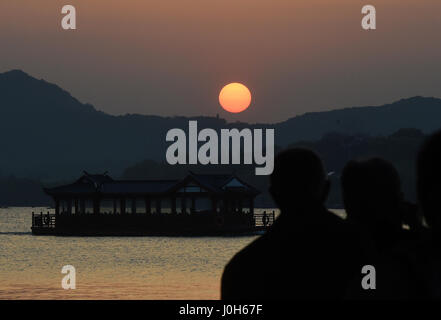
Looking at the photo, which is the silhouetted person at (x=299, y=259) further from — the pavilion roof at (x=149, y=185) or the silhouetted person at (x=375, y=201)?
the pavilion roof at (x=149, y=185)

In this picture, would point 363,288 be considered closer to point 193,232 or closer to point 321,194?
point 321,194

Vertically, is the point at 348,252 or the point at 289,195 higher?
the point at 289,195

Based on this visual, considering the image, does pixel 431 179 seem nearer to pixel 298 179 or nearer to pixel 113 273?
pixel 298 179

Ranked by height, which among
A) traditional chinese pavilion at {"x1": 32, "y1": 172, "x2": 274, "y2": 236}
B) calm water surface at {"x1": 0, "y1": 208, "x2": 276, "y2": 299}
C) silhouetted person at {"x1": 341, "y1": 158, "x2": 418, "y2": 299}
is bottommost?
calm water surface at {"x1": 0, "y1": 208, "x2": 276, "y2": 299}

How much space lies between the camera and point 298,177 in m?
3.68

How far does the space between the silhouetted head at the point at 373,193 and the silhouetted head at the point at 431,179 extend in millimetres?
1221

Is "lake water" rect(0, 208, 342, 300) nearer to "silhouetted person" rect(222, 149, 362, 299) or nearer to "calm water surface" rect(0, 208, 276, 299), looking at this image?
"calm water surface" rect(0, 208, 276, 299)

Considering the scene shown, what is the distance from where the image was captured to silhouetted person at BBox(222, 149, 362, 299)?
3.52m

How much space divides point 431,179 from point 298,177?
1125mm

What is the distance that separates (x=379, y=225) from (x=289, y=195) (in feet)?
1.95

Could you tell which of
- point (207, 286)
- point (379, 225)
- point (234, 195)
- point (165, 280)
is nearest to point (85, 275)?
point (165, 280)

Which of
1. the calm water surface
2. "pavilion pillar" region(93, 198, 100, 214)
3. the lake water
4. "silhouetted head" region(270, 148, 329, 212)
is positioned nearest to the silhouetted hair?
"silhouetted head" region(270, 148, 329, 212)

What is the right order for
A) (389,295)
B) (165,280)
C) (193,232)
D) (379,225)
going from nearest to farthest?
(389,295) < (379,225) < (165,280) < (193,232)
